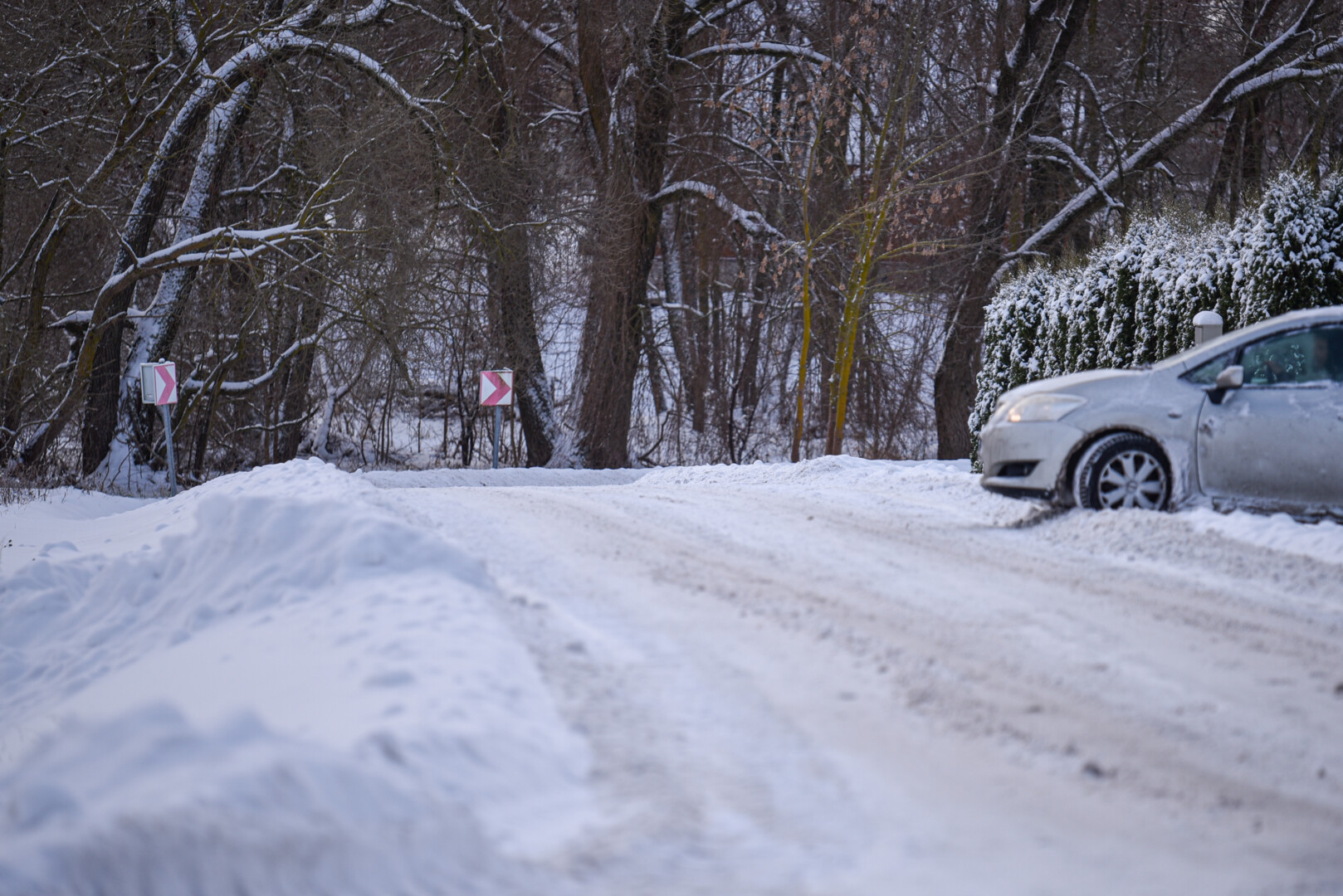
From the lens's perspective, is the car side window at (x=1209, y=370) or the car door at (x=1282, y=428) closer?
the car door at (x=1282, y=428)

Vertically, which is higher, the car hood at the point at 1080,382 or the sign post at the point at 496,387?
the sign post at the point at 496,387

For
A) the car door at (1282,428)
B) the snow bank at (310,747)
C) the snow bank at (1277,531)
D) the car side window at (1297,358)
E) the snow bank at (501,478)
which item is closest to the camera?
the snow bank at (310,747)

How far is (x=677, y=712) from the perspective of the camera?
4.04 m

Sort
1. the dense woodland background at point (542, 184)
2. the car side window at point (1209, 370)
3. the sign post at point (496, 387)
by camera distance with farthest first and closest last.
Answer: the dense woodland background at point (542, 184) < the sign post at point (496, 387) < the car side window at point (1209, 370)

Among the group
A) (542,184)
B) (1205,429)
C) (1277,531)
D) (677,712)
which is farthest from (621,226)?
(677,712)

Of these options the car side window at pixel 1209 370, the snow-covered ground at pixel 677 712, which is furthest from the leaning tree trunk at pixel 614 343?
the car side window at pixel 1209 370

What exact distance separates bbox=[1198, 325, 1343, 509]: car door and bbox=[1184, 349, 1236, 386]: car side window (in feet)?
0.38

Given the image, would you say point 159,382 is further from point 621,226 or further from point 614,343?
point 621,226

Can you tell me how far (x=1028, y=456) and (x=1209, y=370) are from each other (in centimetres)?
143

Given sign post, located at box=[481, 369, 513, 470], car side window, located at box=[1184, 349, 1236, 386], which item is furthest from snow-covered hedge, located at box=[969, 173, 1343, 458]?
sign post, located at box=[481, 369, 513, 470]

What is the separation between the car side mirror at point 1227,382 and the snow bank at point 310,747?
5344 mm

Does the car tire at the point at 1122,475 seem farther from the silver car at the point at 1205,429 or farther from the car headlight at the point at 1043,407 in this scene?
the car headlight at the point at 1043,407

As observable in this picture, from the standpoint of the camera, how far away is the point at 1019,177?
78.1ft

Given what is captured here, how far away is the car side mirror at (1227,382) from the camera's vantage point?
7.60 meters
